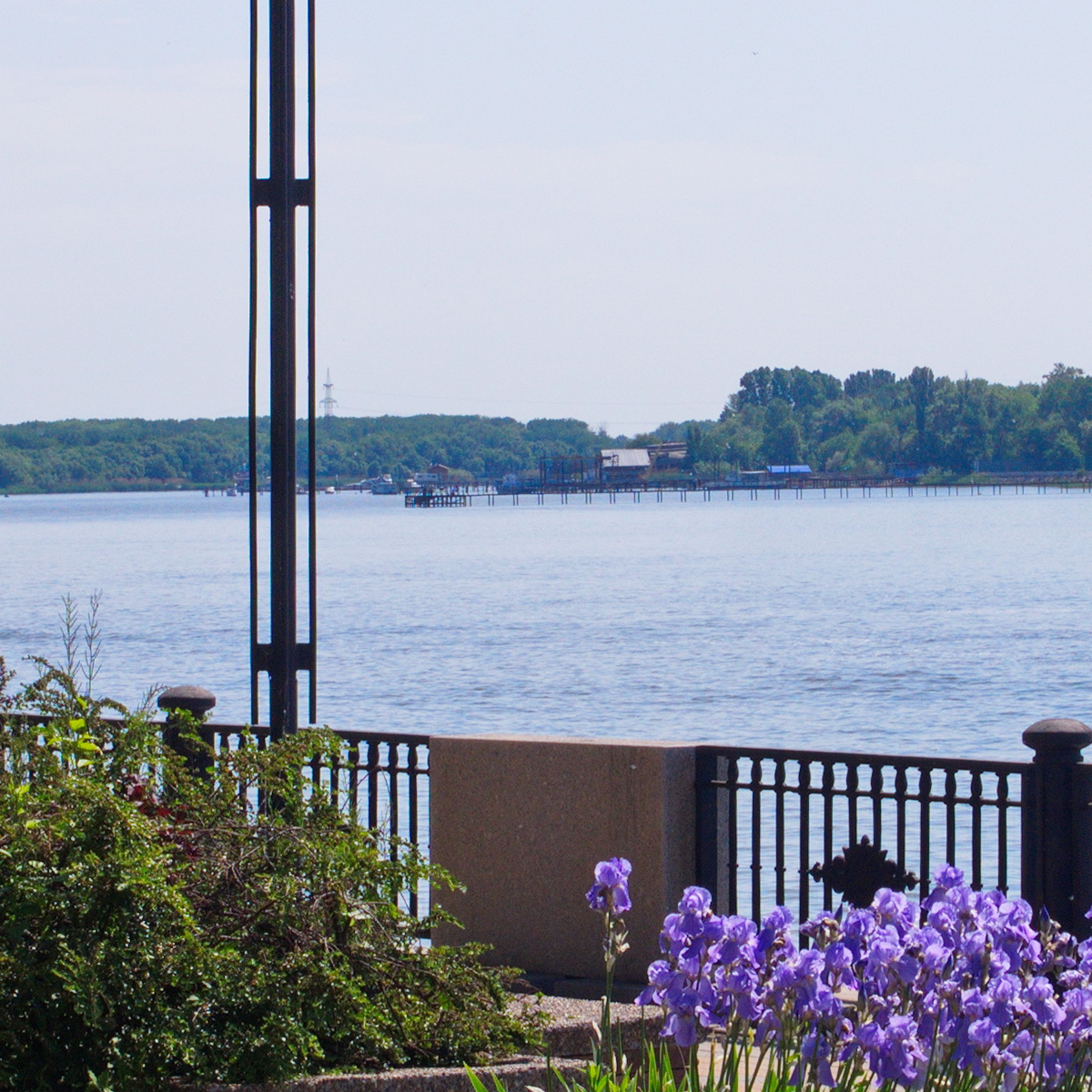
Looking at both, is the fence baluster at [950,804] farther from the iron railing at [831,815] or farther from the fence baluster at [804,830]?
the fence baluster at [804,830]

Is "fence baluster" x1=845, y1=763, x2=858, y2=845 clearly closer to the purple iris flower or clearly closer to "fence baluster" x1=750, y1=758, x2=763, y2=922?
"fence baluster" x1=750, y1=758, x2=763, y2=922

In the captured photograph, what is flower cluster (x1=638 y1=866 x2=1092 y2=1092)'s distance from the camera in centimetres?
327

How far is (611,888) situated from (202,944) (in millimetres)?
1109

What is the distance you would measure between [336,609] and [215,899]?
65.5m

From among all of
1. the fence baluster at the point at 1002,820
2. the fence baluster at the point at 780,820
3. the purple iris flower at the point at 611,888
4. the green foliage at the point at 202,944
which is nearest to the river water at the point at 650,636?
the fence baluster at the point at 1002,820

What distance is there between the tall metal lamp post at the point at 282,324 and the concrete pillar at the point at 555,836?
2.47 feet

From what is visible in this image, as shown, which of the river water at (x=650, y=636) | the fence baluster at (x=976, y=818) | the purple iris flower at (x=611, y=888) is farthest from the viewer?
the river water at (x=650, y=636)

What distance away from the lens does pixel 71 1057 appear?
158 inches

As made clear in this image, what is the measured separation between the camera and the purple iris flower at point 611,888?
365cm

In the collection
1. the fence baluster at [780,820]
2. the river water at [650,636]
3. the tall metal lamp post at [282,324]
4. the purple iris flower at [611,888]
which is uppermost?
the tall metal lamp post at [282,324]

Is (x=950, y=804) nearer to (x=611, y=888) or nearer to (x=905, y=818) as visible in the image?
(x=905, y=818)

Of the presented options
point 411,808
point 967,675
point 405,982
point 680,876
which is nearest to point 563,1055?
point 405,982

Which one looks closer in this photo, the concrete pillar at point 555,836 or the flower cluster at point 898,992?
the flower cluster at point 898,992

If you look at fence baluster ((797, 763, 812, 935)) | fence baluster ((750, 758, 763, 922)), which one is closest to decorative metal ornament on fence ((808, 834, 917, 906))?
fence baluster ((797, 763, 812, 935))
